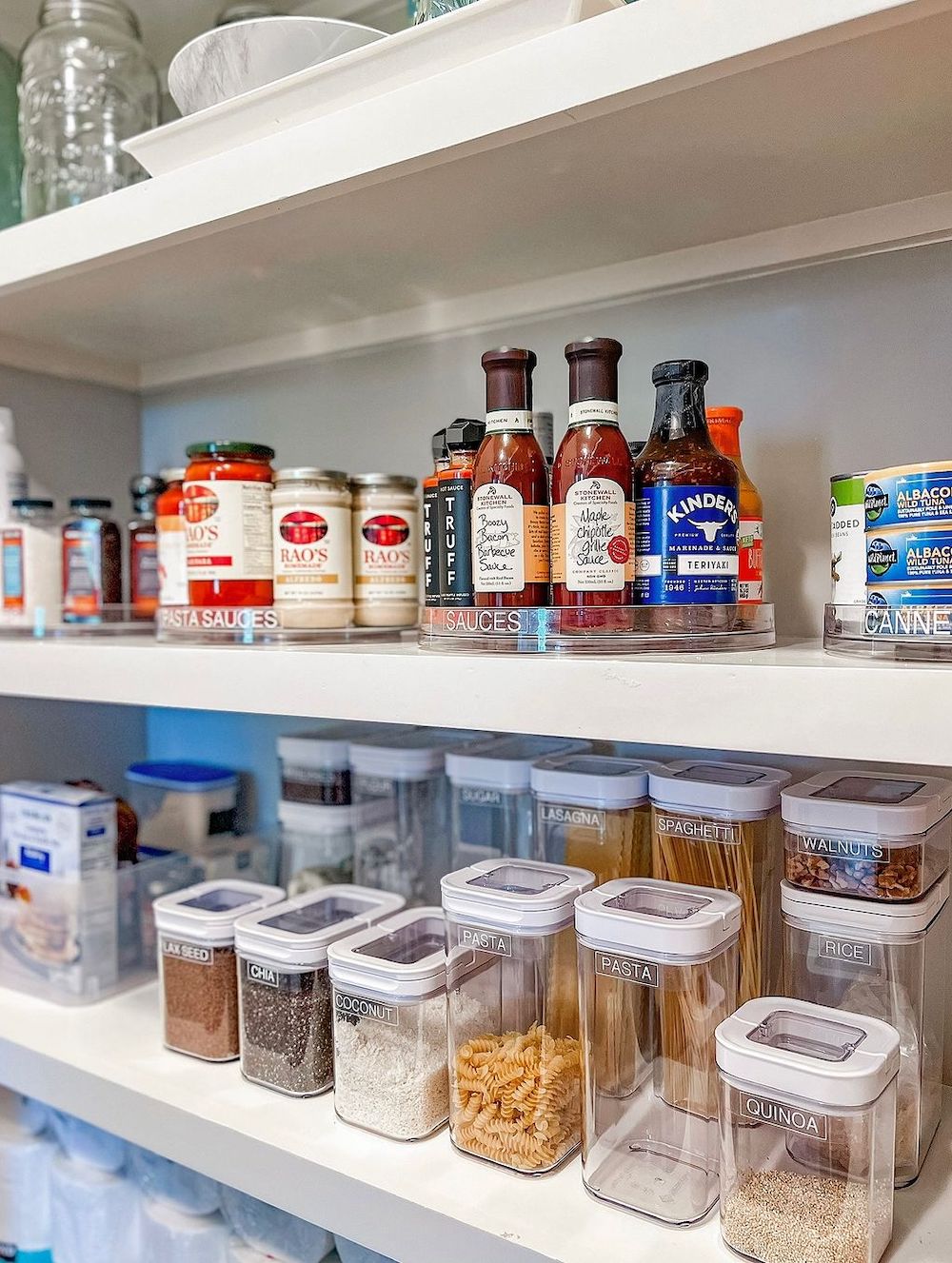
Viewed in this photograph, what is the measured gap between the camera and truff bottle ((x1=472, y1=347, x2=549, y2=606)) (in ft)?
2.36

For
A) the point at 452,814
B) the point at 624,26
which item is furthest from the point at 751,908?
the point at 624,26

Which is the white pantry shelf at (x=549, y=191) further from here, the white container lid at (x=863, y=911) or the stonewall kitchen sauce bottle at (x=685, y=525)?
the white container lid at (x=863, y=911)

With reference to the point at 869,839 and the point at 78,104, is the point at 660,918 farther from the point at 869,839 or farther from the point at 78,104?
the point at 78,104

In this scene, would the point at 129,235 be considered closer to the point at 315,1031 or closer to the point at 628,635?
the point at 628,635

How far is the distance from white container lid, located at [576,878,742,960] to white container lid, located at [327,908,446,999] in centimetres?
15

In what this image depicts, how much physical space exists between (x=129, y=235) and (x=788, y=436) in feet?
1.96

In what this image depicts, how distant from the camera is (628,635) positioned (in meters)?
0.69

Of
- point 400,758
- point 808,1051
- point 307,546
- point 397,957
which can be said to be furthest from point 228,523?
point 808,1051

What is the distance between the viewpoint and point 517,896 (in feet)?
2.45

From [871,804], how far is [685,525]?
226 mm

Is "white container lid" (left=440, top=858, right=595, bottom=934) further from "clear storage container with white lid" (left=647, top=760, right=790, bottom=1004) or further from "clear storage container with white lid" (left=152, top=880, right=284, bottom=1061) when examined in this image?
"clear storage container with white lid" (left=152, top=880, right=284, bottom=1061)

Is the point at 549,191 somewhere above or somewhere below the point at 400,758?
above

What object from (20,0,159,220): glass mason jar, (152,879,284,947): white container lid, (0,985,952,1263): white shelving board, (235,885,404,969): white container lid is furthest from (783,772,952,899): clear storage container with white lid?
(20,0,159,220): glass mason jar

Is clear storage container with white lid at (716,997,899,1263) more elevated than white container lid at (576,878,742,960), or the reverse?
white container lid at (576,878,742,960)
